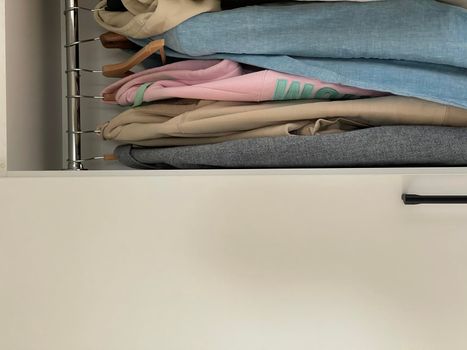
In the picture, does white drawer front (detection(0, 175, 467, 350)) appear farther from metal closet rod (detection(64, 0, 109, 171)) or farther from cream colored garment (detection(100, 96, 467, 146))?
metal closet rod (detection(64, 0, 109, 171))

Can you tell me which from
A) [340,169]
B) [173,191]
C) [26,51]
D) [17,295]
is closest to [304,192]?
[340,169]

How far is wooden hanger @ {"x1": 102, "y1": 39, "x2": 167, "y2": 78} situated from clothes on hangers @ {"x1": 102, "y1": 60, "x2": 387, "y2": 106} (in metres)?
0.02

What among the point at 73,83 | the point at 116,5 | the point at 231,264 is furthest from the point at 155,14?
the point at 231,264

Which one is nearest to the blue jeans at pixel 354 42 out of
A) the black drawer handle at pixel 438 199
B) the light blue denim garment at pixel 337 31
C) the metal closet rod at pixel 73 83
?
the light blue denim garment at pixel 337 31

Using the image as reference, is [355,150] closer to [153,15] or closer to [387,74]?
[387,74]

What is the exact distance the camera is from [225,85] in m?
0.75

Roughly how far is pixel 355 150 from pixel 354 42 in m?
0.13

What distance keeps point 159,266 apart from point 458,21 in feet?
1.48

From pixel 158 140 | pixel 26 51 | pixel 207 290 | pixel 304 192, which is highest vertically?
pixel 26 51

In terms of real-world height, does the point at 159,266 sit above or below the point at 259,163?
below

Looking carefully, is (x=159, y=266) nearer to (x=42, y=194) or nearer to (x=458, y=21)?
(x=42, y=194)

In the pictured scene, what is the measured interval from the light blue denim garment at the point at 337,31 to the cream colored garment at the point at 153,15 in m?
0.01

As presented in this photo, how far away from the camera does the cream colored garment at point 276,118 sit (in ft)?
2.36

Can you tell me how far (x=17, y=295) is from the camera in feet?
2.41
